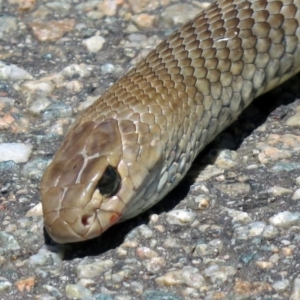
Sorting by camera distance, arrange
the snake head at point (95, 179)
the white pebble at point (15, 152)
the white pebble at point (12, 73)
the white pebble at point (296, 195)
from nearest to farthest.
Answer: the snake head at point (95, 179) < the white pebble at point (296, 195) < the white pebble at point (15, 152) < the white pebble at point (12, 73)

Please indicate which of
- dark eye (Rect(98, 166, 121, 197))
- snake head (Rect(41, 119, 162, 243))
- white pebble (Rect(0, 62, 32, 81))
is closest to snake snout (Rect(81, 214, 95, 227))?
Answer: snake head (Rect(41, 119, 162, 243))

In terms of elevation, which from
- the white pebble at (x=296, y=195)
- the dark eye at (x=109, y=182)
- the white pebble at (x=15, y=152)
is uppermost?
the dark eye at (x=109, y=182)

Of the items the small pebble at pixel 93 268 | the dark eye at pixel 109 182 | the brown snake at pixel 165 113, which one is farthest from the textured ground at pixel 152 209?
the dark eye at pixel 109 182

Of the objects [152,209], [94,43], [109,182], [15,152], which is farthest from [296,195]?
[94,43]

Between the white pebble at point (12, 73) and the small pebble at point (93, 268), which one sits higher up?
the small pebble at point (93, 268)

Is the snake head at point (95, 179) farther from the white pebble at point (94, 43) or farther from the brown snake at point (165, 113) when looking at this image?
the white pebble at point (94, 43)

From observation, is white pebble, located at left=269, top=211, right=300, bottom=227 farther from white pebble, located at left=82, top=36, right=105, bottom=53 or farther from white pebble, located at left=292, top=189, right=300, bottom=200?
white pebble, located at left=82, top=36, right=105, bottom=53

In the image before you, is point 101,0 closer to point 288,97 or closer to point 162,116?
point 288,97
